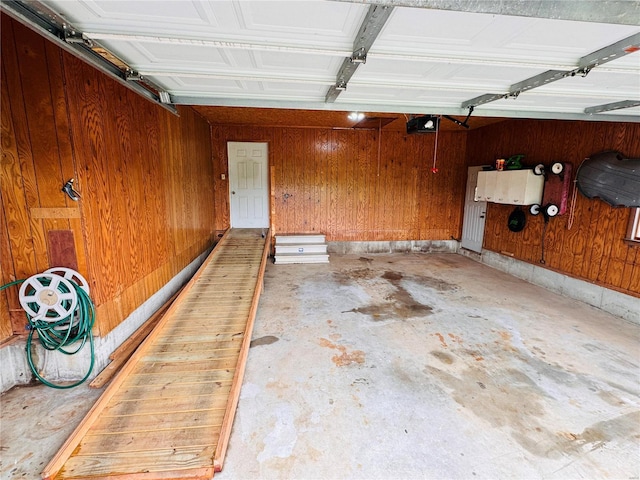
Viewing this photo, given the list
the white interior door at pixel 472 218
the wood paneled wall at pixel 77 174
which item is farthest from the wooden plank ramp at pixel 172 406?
the white interior door at pixel 472 218

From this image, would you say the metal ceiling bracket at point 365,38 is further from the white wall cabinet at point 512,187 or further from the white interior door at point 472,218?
the white interior door at point 472,218

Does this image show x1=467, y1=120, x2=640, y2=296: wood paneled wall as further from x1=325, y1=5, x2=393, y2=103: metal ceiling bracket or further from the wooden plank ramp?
the wooden plank ramp

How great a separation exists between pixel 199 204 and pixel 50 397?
3411 millimetres

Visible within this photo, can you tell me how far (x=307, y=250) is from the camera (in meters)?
6.05

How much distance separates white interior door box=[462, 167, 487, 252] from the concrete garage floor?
8.45 feet

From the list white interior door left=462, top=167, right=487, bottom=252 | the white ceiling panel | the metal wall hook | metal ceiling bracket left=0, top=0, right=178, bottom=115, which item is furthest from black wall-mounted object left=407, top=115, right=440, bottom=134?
the metal wall hook

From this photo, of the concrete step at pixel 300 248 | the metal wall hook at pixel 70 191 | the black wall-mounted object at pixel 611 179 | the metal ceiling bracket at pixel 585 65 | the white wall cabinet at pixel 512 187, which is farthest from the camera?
the concrete step at pixel 300 248

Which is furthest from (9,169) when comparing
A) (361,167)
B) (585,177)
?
(585,177)

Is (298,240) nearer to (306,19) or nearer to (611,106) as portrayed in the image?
(611,106)

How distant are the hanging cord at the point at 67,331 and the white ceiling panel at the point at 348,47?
185cm

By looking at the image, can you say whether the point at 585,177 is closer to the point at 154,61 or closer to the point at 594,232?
the point at 594,232

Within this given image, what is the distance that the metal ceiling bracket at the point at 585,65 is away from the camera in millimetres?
1510

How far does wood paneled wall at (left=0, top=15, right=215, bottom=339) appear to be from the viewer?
6.85 ft

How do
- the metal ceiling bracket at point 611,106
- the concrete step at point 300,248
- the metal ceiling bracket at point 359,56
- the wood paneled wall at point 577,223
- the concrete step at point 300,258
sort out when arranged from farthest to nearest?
the concrete step at point 300,248, the concrete step at point 300,258, the wood paneled wall at point 577,223, the metal ceiling bracket at point 611,106, the metal ceiling bracket at point 359,56
